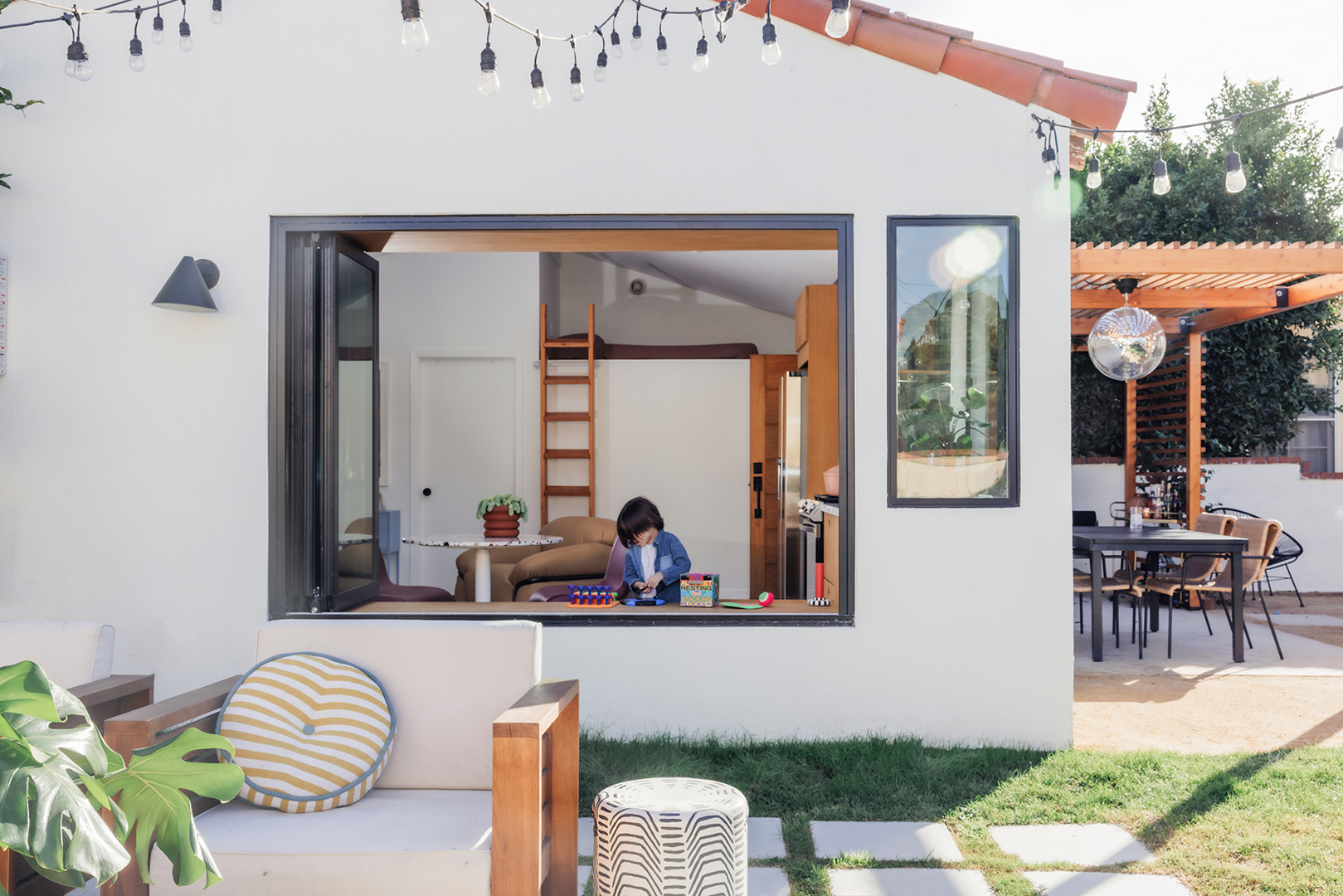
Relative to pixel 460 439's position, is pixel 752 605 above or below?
below

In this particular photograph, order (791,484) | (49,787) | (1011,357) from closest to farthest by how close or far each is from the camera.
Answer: (49,787) → (1011,357) → (791,484)

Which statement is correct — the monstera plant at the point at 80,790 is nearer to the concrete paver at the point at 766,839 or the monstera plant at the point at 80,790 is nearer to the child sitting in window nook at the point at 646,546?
the concrete paver at the point at 766,839

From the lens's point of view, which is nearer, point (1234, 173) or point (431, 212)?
point (1234, 173)

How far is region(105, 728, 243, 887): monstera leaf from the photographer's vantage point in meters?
1.11

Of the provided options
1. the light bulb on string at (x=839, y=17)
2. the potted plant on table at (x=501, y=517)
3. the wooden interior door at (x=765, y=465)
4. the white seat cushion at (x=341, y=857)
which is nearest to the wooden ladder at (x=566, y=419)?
the wooden interior door at (x=765, y=465)

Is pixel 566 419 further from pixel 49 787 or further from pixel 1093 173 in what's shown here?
pixel 49 787

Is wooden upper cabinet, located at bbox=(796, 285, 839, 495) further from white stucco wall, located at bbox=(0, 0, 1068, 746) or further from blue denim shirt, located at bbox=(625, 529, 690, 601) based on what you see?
white stucco wall, located at bbox=(0, 0, 1068, 746)

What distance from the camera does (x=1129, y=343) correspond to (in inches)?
229

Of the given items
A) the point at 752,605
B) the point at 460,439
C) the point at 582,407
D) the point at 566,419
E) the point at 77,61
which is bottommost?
the point at 752,605

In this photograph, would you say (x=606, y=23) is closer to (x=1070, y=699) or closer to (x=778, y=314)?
(x=1070, y=699)

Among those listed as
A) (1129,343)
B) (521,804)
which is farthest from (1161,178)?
(521,804)

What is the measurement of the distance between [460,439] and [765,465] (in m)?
2.61

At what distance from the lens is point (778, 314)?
892 cm

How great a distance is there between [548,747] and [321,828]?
1.85 feet
